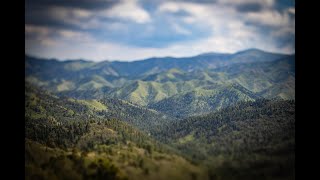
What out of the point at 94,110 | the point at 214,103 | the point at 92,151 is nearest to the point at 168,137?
the point at 92,151

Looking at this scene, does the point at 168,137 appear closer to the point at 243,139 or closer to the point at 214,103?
the point at 243,139

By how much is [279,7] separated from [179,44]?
17.5 meters

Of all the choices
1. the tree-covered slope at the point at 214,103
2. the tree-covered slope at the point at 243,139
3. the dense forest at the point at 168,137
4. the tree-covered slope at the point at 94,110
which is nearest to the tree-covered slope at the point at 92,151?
the dense forest at the point at 168,137

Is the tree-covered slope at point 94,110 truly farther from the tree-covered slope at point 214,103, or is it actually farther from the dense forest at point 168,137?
the tree-covered slope at point 214,103

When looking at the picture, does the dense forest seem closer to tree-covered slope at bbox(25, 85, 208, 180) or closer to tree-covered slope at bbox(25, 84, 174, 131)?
tree-covered slope at bbox(25, 85, 208, 180)

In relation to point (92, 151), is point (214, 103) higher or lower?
higher

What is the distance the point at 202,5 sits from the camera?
174ft

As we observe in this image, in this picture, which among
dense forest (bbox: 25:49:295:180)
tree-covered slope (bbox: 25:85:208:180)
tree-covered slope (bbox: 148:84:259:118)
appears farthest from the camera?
tree-covered slope (bbox: 148:84:259:118)

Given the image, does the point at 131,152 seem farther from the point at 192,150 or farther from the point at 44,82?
the point at 44,82

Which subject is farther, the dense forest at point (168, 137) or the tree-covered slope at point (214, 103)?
the tree-covered slope at point (214, 103)

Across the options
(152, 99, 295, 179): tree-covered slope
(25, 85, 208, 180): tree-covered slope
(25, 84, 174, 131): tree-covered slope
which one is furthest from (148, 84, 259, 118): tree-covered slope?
(25, 85, 208, 180): tree-covered slope
